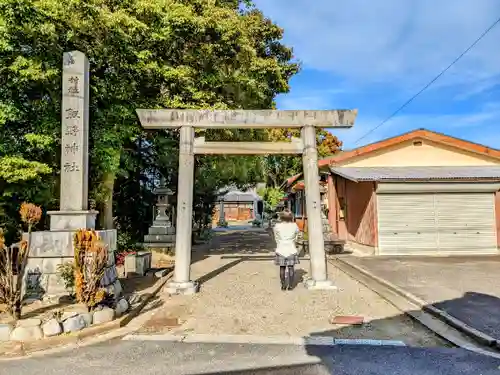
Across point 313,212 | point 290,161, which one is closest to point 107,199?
point 313,212

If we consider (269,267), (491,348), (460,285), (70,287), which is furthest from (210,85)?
(491,348)

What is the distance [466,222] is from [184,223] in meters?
11.4

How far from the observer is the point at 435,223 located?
14992 mm

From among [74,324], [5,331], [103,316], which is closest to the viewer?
[5,331]

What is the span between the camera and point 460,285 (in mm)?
9016

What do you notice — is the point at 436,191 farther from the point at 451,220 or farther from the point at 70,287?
the point at 70,287

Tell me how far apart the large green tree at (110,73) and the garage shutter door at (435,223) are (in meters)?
6.35

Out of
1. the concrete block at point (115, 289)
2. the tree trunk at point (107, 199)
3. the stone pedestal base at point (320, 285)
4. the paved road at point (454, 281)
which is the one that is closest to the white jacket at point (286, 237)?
the stone pedestal base at point (320, 285)

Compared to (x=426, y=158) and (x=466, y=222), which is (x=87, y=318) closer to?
(x=466, y=222)

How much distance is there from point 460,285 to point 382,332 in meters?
4.07

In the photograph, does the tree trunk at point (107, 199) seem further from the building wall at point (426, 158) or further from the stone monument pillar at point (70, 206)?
the building wall at point (426, 158)

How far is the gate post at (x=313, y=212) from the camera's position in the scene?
9.13 m

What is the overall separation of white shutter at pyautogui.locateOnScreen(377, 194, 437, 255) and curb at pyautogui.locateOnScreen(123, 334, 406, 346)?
32.4 ft

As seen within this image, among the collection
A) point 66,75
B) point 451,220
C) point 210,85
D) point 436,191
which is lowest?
point 451,220
